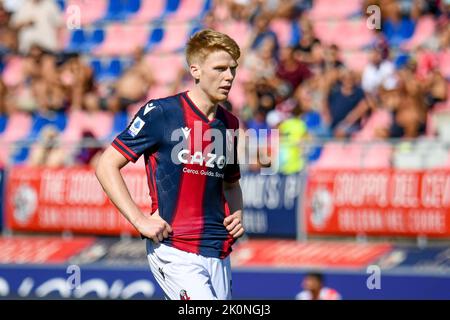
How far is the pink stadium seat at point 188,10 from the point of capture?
64.2 feet

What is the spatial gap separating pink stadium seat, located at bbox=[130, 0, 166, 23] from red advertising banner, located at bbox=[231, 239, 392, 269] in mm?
7587

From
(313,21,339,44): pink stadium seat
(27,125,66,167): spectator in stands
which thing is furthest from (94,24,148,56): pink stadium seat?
(27,125,66,167): spectator in stands

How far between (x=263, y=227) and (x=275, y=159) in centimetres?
88

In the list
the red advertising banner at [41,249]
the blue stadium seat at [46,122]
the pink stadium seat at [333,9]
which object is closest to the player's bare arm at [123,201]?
the red advertising banner at [41,249]

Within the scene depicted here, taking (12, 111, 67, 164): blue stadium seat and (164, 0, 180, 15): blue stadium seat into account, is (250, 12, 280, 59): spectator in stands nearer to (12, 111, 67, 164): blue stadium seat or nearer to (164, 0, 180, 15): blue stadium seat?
(164, 0, 180, 15): blue stadium seat

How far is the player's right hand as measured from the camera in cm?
663

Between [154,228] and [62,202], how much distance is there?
8439 mm

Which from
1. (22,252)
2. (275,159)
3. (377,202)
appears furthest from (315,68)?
(22,252)

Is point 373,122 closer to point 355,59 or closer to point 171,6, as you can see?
point 355,59

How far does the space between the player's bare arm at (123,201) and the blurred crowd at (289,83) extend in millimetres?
7042

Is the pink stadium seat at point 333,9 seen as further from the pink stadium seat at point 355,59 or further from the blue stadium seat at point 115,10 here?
the blue stadium seat at point 115,10

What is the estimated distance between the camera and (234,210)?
720cm

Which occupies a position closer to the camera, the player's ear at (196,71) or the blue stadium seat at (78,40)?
the player's ear at (196,71)

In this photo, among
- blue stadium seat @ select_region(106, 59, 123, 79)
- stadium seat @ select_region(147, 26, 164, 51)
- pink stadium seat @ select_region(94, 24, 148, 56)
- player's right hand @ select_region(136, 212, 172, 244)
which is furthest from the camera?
pink stadium seat @ select_region(94, 24, 148, 56)
